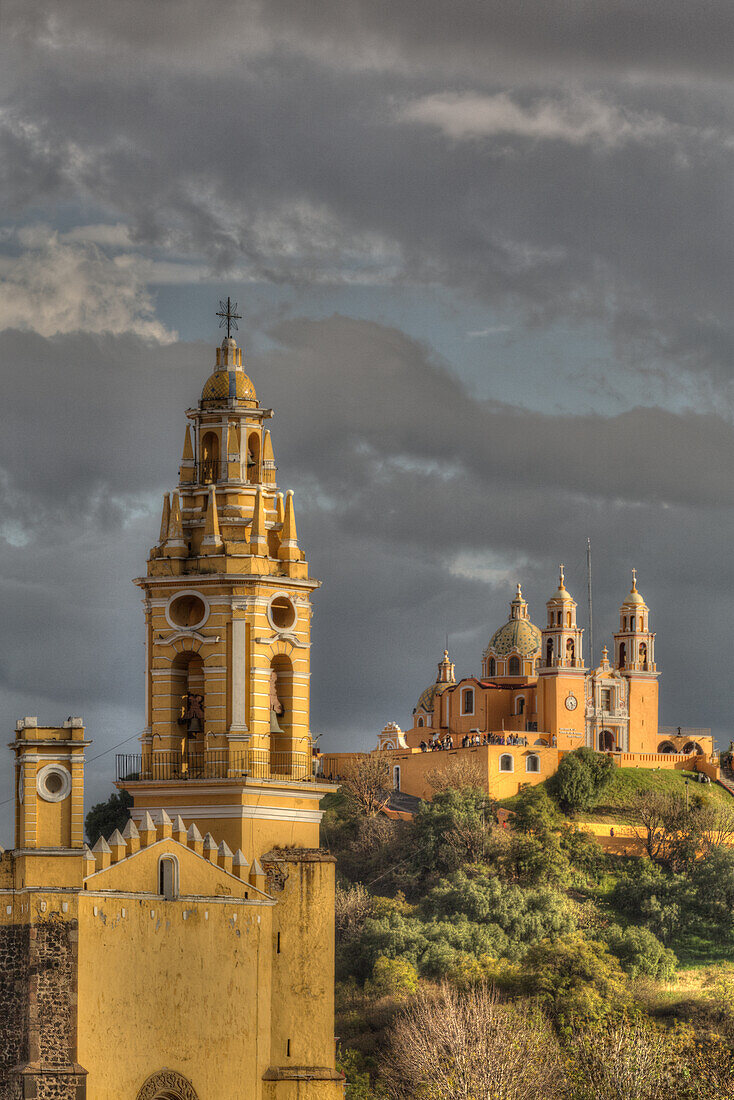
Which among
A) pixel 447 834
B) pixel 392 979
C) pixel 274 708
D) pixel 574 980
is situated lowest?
pixel 392 979

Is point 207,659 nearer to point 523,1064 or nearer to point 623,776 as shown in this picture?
point 523,1064

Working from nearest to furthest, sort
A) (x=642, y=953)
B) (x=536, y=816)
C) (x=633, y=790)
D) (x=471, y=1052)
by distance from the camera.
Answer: (x=471, y=1052) < (x=642, y=953) < (x=536, y=816) < (x=633, y=790)

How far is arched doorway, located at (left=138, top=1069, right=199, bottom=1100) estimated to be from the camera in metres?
46.8

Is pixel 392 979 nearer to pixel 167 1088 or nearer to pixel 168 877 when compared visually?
pixel 168 877

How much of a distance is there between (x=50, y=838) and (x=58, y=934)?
1880 millimetres

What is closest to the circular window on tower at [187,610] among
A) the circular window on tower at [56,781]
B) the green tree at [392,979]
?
the circular window on tower at [56,781]

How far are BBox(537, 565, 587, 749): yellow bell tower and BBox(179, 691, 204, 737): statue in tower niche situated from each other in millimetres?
68672

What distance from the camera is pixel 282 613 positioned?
2115 inches

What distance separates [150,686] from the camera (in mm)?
53000

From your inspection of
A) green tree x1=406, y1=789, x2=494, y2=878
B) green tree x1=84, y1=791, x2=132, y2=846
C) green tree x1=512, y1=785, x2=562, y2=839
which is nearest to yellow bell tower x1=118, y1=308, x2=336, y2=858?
green tree x1=84, y1=791, x2=132, y2=846

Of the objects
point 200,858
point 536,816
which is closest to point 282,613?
point 200,858

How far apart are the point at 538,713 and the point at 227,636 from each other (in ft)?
236

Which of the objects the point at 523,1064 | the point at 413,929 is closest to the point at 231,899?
the point at 523,1064

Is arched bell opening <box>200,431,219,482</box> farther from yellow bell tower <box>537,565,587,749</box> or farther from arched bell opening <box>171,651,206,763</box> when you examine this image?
yellow bell tower <box>537,565,587,749</box>
